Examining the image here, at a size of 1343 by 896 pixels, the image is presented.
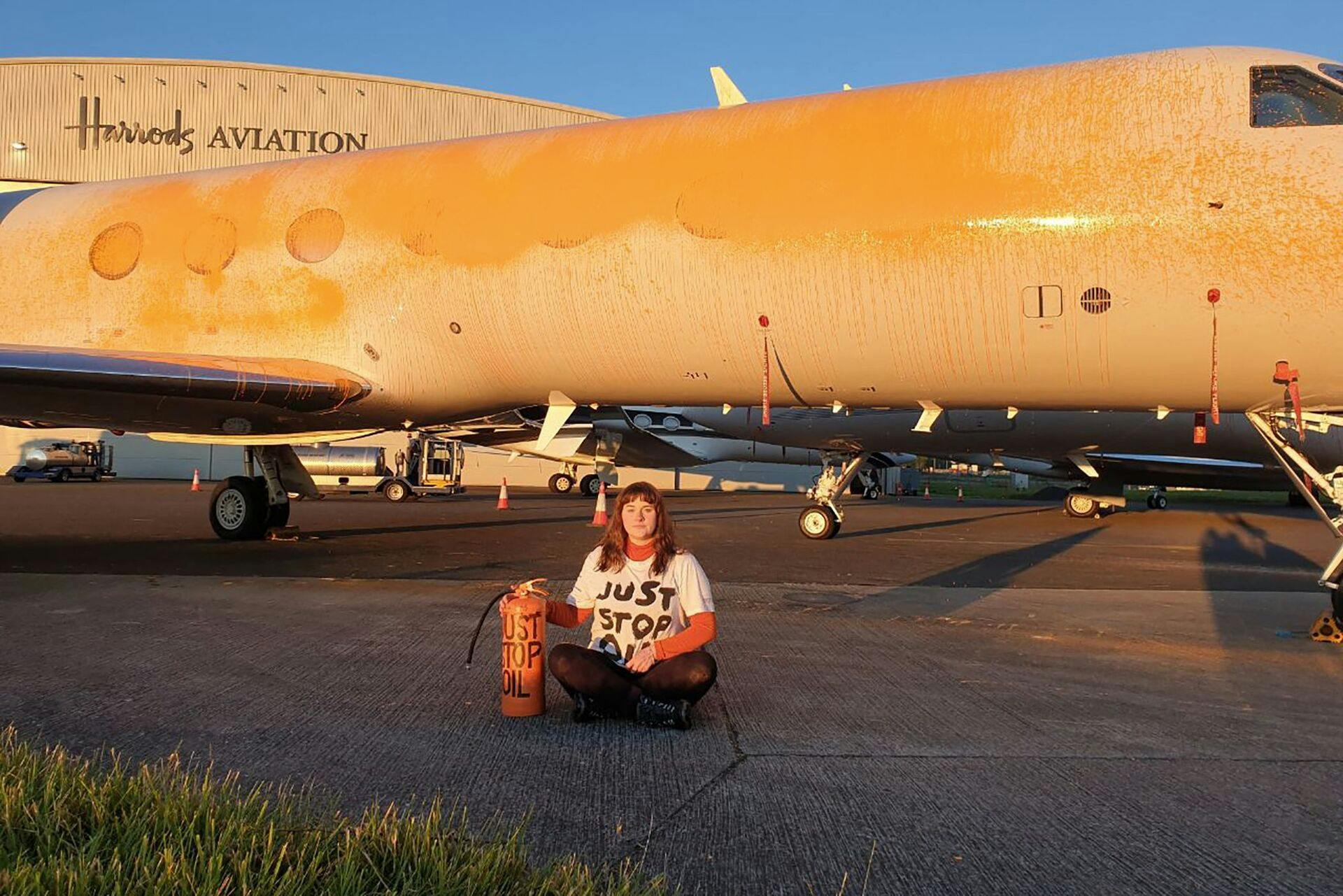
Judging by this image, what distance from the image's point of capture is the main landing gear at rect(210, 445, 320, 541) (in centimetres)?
1392

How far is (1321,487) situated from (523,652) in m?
6.30

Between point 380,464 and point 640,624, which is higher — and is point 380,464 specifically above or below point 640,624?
above

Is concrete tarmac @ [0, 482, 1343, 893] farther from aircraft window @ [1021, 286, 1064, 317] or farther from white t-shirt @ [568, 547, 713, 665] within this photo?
aircraft window @ [1021, 286, 1064, 317]

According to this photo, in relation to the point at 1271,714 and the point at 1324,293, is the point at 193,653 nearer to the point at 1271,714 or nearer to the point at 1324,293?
the point at 1271,714

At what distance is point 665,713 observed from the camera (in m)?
4.73

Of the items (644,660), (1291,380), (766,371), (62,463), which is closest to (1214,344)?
(1291,380)

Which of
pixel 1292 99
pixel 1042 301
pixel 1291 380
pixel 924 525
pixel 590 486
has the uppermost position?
pixel 1292 99

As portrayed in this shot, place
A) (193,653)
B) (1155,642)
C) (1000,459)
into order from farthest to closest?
(1000,459)
(1155,642)
(193,653)

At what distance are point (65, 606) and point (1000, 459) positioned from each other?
27.6 meters

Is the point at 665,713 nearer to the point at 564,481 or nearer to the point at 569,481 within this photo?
the point at 569,481

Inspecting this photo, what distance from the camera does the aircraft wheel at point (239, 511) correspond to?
1392 cm

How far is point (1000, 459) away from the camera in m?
31.5

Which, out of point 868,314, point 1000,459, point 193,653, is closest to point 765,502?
point 1000,459

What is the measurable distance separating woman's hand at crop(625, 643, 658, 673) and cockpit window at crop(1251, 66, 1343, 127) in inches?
220
